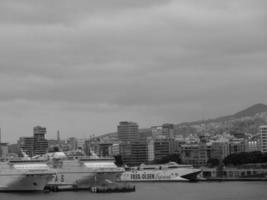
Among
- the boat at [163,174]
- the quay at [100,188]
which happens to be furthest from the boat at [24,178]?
the boat at [163,174]

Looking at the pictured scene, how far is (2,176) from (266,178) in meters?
63.2

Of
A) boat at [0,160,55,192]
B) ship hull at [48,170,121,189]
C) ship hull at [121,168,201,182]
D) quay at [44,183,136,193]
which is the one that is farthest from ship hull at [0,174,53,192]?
ship hull at [121,168,201,182]

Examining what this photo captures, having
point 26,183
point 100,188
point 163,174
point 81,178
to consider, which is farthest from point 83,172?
point 163,174

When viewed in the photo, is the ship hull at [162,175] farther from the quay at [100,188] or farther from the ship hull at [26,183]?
the ship hull at [26,183]

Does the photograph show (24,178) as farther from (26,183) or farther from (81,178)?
(81,178)

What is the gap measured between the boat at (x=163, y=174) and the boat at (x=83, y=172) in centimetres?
2900

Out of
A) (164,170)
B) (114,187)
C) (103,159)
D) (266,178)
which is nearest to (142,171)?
(164,170)

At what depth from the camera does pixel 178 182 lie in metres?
122

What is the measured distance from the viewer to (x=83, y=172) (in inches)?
3679

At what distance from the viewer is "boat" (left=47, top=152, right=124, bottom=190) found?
91812 mm

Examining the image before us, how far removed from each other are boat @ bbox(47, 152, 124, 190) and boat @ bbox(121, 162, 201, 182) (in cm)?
2900

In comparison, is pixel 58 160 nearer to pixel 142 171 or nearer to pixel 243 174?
pixel 142 171

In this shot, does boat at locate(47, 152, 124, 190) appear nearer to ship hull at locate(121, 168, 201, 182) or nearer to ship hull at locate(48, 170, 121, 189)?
ship hull at locate(48, 170, 121, 189)

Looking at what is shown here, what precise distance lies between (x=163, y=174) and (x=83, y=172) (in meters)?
35.0
